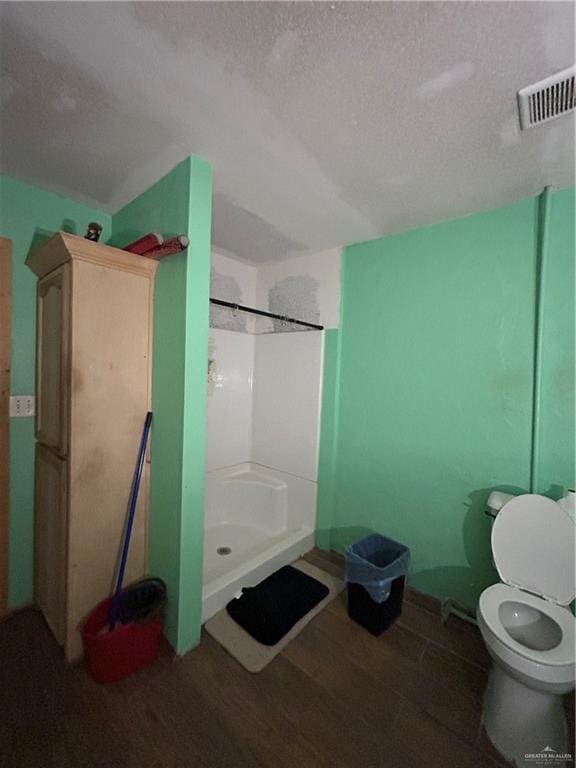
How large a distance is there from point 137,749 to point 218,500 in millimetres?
1443

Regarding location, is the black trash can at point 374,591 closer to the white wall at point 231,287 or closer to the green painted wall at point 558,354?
the green painted wall at point 558,354

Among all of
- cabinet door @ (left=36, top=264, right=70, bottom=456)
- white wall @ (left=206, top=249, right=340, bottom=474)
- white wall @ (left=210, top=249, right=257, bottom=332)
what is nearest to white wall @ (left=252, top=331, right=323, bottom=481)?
white wall @ (left=206, top=249, right=340, bottom=474)

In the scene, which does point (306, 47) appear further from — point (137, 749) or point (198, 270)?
point (137, 749)

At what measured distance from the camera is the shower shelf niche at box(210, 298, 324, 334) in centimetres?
244

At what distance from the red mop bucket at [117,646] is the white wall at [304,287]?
2.08 meters

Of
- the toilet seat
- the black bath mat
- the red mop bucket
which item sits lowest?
the black bath mat

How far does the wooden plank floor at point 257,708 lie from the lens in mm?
1077

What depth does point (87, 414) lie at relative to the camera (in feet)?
4.48

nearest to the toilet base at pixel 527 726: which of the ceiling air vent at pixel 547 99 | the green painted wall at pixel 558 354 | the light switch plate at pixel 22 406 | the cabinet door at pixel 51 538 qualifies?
the green painted wall at pixel 558 354

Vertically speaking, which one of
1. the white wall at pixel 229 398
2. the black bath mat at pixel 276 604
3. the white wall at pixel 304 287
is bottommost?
the black bath mat at pixel 276 604

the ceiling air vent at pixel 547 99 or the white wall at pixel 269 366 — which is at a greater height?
the ceiling air vent at pixel 547 99

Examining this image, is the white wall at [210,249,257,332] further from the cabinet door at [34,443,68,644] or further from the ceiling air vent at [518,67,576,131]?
the ceiling air vent at [518,67,576,131]

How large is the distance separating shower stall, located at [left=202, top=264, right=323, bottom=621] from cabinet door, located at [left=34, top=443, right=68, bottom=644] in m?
0.84

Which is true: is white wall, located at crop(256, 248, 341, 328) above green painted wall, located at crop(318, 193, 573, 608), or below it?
above
